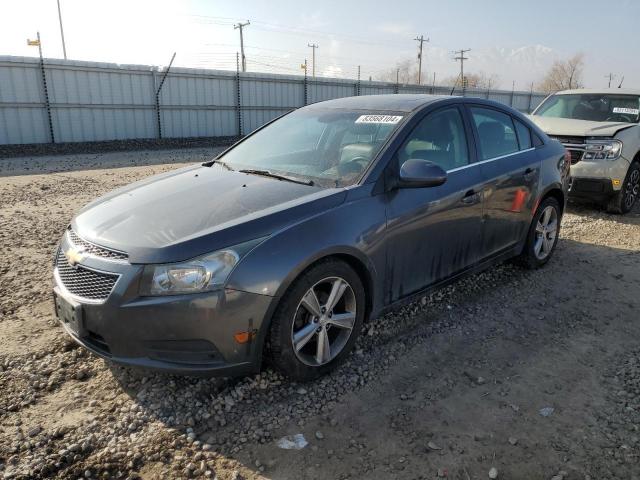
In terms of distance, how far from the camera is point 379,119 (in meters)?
3.72

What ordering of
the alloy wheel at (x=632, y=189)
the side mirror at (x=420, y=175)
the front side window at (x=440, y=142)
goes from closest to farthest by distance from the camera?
1. the side mirror at (x=420, y=175)
2. the front side window at (x=440, y=142)
3. the alloy wheel at (x=632, y=189)

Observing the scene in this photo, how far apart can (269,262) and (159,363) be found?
0.78 metres

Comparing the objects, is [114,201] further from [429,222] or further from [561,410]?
[561,410]

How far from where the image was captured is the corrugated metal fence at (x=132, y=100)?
15.9 m

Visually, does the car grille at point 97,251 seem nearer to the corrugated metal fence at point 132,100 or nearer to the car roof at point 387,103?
the car roof at point 387,103

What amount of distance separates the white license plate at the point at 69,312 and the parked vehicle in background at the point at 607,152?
6938 millimetres

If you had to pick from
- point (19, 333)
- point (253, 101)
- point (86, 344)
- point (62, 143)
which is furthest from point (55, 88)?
point (86, 344)

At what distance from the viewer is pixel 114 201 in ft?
11.2

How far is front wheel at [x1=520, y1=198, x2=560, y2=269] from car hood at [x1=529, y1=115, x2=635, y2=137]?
2.78 metres

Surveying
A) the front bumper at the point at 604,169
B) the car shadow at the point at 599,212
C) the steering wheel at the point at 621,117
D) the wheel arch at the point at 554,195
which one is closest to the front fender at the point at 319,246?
the wheel arch at the point at 554,195

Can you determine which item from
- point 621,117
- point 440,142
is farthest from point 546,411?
point 621,117

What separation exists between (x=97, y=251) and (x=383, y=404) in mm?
1845

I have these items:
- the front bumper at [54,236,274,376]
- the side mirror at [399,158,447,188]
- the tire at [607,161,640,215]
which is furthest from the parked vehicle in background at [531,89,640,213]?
the front bumper at [54,236,274,376]

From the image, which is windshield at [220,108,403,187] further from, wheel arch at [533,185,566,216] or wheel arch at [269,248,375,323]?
wheel arch at [533,185,566,216]
